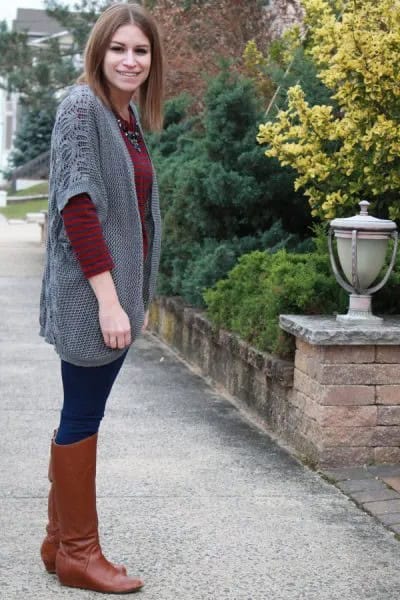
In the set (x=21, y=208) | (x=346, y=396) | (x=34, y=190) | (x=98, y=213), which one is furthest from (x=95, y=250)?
(x=34, y=190)

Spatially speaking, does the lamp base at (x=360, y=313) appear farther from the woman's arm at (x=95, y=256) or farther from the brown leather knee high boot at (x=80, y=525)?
the woman's arm at (x=95, y=256)

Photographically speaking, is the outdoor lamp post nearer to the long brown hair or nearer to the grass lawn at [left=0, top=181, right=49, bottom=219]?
the long brown hair

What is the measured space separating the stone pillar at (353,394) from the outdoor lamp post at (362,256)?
23cm

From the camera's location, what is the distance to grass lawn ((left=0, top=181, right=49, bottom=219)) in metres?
34.5

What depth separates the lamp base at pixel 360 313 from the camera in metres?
5.82

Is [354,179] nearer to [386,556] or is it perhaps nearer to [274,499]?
[274,499]

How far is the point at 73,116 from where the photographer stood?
3.72 metres

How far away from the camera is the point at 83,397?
3848 millimetres

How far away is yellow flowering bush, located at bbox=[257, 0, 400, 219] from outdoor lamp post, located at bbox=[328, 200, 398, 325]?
930mm

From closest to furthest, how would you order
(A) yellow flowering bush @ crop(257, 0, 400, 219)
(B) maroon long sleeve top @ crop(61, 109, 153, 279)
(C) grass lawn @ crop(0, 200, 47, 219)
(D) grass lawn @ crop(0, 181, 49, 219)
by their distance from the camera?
(B) maroon long sleeve top @ crop(61, 109, 153, 279), (A) yellow flowering bush @ crop(257, 0, 400, 219), (C) grass lawn @ crop(0, 200, 47, 219), (D) grass lawn @ crop(0, 181, 49, 219)

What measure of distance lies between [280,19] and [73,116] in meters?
8.96

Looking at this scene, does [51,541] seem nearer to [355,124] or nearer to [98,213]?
[98,213]

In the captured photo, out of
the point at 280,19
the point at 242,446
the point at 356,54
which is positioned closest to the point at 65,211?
the point at 242,446

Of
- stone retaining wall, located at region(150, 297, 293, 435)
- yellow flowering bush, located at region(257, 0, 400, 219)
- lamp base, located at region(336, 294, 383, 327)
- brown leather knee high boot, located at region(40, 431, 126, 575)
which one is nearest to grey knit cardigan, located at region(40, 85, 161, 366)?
brown leather knee high boot, located at region(40, 431, 126, 575)
